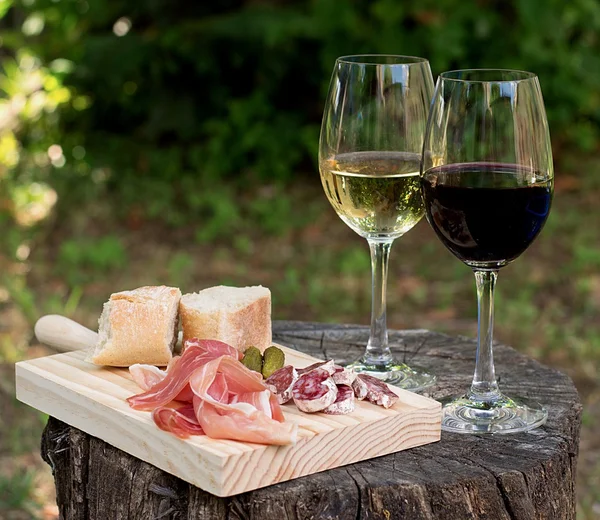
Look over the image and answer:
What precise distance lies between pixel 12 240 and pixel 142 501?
4419mm

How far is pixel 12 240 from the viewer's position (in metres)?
6.18

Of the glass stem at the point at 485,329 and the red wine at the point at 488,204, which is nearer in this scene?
the red wine at the point at 488,204

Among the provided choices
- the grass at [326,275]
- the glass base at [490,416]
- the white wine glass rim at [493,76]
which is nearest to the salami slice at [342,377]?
the glass base at [490,416]

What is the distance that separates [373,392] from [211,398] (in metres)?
0.35

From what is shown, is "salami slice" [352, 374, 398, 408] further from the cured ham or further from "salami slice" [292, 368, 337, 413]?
the cured ham

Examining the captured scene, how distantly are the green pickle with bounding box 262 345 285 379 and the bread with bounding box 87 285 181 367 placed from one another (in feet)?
0.72

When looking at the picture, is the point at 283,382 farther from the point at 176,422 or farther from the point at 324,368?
the point at 176,422

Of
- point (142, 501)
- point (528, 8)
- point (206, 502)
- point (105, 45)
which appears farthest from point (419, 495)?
point (105, 45)

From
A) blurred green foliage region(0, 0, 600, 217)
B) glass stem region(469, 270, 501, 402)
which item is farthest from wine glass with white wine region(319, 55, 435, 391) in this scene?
blurred green foliage region(0, 0, 600, 217)

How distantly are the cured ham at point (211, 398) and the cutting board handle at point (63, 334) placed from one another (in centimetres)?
38

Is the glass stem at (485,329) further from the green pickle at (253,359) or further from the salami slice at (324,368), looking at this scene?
the green pickle at (253,359)

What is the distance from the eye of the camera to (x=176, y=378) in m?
2.03

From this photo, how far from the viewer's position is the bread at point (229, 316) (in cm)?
225

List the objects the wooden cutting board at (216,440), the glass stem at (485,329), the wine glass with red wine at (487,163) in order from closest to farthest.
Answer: the wooden cutting board at (216,440) < the wine glass with red wine at (487,163) < the glass stem at (485,329)
